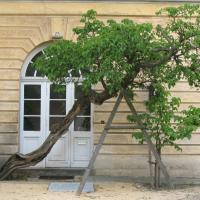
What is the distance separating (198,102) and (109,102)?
2.39m

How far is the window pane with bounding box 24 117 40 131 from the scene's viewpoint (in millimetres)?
15047

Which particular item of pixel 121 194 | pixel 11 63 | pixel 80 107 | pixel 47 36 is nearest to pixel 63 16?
pixel 47 36

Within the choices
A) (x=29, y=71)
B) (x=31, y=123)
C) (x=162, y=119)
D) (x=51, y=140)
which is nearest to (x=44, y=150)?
(x=51, y=140)

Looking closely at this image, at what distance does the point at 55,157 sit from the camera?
15008 mm

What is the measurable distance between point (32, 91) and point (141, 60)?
14.9ft

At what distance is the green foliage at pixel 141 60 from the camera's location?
35.3ft

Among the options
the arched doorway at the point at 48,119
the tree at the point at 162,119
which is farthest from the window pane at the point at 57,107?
the tree at the point at 162,119

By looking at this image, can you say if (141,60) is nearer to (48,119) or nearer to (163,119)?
(163,119)

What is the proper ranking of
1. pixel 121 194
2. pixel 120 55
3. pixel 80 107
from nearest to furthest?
1. pixel 120 55
2. pixel 121 194
3. pixel 80 107

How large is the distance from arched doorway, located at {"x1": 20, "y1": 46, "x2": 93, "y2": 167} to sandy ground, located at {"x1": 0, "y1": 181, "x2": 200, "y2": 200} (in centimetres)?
218

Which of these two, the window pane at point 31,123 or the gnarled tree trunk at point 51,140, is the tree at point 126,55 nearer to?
the gnarled tree trunk at point 51,140

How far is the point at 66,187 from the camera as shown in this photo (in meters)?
12.1

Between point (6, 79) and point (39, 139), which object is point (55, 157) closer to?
point (39, 139)

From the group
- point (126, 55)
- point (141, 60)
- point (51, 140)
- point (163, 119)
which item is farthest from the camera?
point (51, 140)
